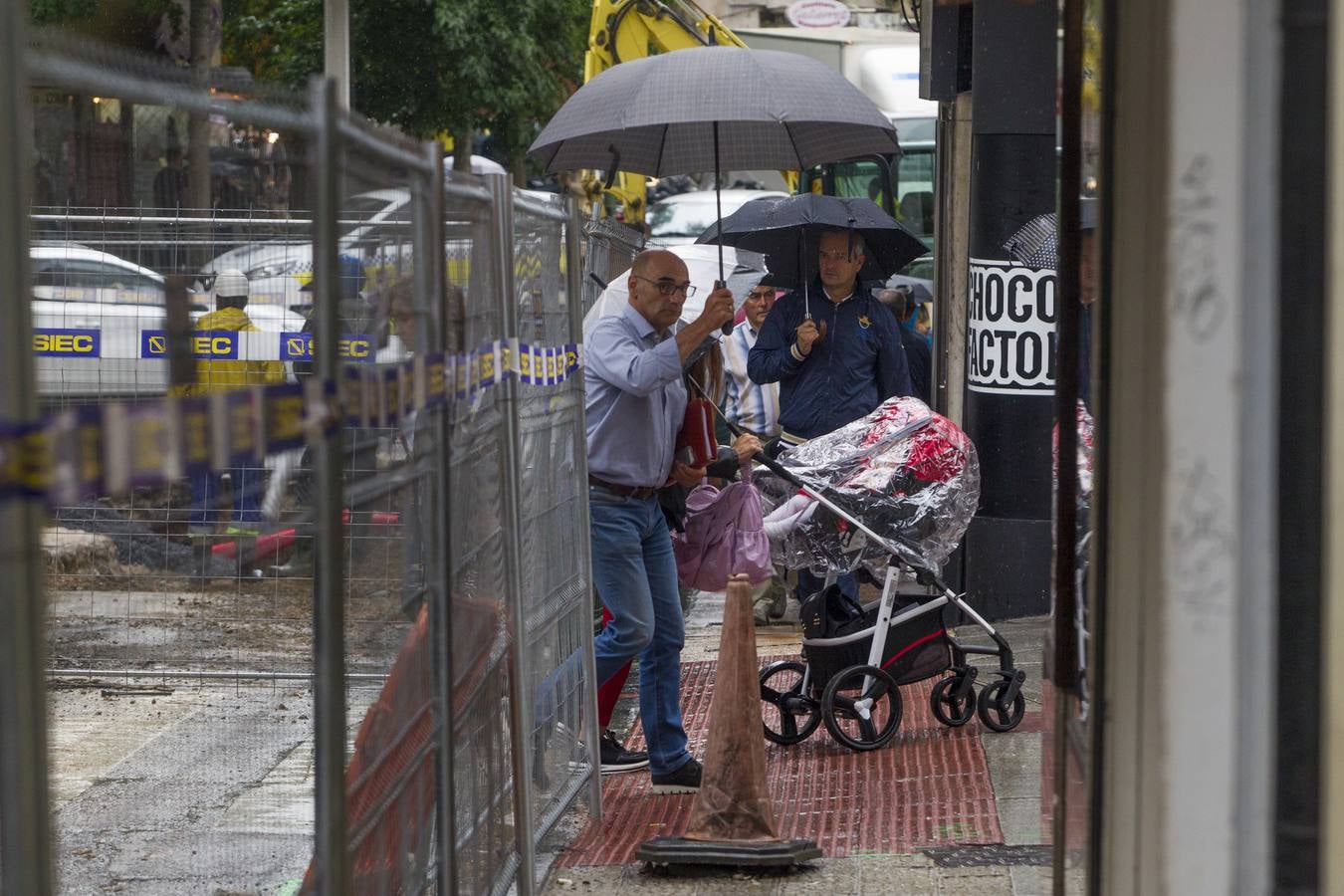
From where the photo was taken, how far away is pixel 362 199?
123 inches

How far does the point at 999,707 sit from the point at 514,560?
2924mm

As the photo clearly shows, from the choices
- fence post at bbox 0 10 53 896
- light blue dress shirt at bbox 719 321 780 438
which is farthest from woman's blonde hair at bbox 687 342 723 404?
fence post at bbox 0 10 53 896

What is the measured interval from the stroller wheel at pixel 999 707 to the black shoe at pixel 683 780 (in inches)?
54.1

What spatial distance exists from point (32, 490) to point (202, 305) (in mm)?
2673

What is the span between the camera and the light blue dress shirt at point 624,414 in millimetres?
6074

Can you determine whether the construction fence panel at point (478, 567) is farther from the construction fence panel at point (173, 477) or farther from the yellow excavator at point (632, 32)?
the yellow excavator at point (632, 32)

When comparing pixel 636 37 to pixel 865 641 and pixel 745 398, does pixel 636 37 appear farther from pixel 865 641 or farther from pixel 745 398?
pixel 865 641

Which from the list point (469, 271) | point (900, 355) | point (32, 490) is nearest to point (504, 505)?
point (469, 271)

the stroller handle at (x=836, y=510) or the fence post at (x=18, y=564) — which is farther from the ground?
the fence post at (x=18, y=564)

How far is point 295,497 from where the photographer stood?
4703mm

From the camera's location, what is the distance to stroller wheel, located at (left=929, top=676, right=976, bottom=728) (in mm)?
7000

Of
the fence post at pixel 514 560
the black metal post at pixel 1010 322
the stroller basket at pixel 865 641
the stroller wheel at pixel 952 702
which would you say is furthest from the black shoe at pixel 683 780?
the black metal post at pixel 1010 322

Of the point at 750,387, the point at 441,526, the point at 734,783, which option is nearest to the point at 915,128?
the point at 750,387

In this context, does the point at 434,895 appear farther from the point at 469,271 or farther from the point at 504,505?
the point at 469,271
